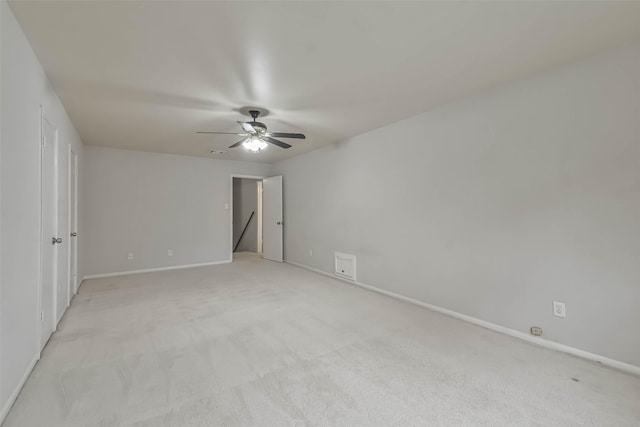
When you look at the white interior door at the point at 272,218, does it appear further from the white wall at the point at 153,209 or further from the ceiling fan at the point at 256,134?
the ceiling fan at the point at 256,134

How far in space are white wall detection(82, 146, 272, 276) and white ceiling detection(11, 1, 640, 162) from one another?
2.17 m

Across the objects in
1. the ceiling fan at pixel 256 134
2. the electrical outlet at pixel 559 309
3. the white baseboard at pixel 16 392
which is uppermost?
the ceiling fan at pixel 256 134

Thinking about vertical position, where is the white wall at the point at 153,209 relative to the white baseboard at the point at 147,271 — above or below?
above

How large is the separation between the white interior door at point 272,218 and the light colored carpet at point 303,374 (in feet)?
10.4

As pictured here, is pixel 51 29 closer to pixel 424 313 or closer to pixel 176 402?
pixel 176 402

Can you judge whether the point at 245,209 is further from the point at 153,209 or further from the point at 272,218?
the point at 153,209

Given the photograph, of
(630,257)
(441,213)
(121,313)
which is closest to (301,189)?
(441,213)

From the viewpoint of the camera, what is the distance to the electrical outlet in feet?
7.84

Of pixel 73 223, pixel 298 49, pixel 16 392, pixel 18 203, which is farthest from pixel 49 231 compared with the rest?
pixel 298 49

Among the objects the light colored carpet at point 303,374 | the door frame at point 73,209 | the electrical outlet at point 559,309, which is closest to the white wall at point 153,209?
the door frame at point 73,209

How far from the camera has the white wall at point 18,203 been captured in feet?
5.33

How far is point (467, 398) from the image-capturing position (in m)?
1.79

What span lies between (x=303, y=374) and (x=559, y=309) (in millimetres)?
2181

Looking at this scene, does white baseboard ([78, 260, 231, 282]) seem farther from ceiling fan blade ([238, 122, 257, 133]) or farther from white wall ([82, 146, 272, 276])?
ceiling fan blade ([238, 122, 257, 133])
